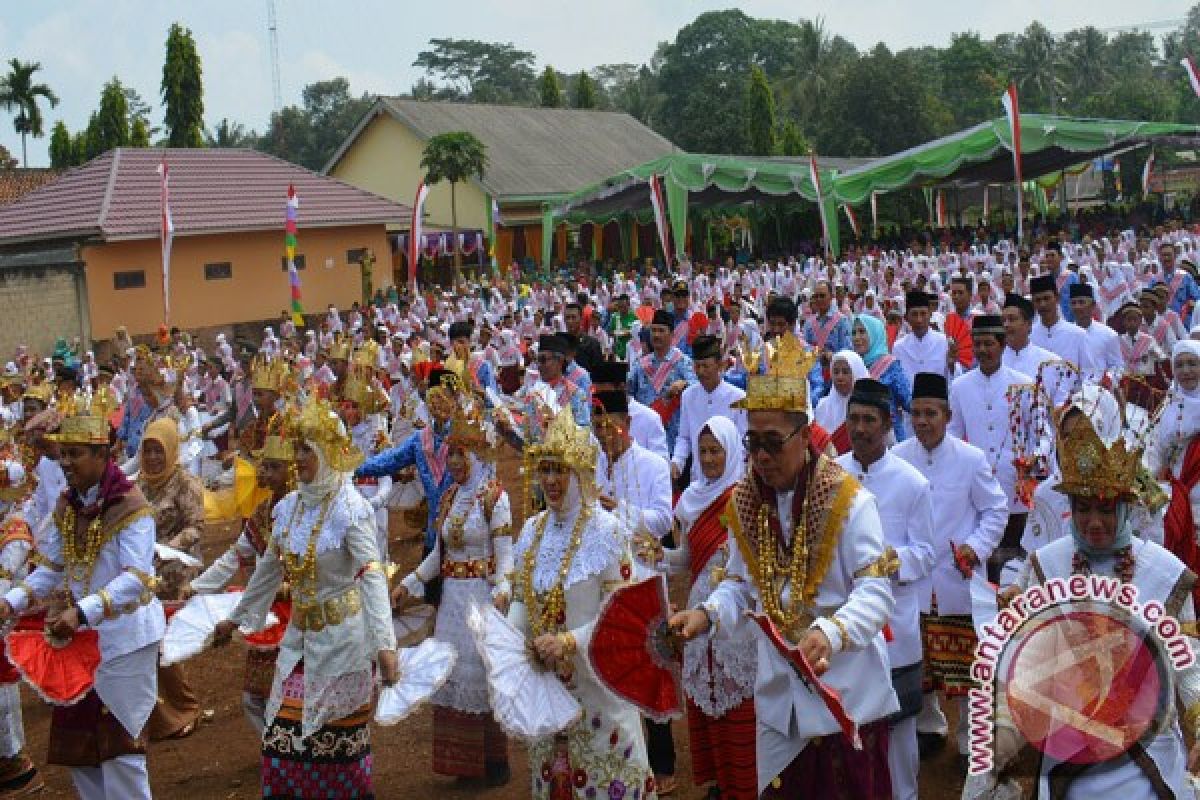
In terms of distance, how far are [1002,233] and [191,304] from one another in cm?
2138

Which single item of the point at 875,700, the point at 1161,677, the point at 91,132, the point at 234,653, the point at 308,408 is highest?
the point at 91,132

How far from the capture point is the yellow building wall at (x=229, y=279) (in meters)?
29.1

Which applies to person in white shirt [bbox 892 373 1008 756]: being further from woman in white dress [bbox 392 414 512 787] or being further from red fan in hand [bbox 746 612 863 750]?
red fan in hand [bbox 746 612 863 750]

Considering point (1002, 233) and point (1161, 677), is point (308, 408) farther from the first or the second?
point (1002, 233)

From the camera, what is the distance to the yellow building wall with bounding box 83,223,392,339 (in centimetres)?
2912

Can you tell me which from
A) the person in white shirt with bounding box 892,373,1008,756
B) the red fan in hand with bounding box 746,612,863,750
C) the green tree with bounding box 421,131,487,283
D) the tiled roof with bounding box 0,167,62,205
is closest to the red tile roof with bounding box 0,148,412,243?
the green tree with bounding box 421,131,487,283

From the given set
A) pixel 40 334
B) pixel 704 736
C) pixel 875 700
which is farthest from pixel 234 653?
pixel 40 334

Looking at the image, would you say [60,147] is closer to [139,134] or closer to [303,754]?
[139,134]

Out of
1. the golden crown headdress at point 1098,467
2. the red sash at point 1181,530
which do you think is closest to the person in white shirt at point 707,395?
the red sash at point 1181,530

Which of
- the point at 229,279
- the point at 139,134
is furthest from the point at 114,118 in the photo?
the point at 229,279

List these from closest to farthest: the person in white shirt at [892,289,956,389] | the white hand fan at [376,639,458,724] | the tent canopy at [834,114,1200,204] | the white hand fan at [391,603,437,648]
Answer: the white hand fan at [376,639,458,724]
the white hand fan at [391,603,437,648]
the person in white shirt at [892,289,956,389]
the tent canopy at [834,114,1200,204]

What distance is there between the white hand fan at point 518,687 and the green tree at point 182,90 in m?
40.7

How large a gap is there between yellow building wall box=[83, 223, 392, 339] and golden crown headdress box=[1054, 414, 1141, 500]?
27.5 m

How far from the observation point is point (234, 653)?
9680mm
